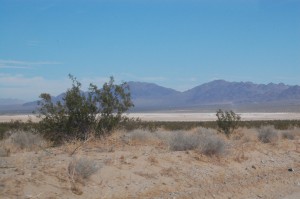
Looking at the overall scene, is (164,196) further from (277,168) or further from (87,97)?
(87,97)

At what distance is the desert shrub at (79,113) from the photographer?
19312 millimetres

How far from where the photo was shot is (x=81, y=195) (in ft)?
32.3

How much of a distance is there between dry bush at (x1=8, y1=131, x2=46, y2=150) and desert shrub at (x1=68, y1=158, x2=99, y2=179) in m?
5.95

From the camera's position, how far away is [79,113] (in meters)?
19.5

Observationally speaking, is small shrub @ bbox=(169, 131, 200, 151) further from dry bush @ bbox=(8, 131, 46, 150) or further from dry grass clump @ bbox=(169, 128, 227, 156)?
dry bush @ bbox=(8, 131, 46, 150)

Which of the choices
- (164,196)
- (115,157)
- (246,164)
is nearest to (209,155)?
(246,164)

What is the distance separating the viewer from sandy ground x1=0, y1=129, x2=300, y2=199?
1002cm

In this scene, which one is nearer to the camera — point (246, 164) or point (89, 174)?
point (89, 174)

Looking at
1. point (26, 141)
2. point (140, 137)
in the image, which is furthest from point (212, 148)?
point (26, 141)

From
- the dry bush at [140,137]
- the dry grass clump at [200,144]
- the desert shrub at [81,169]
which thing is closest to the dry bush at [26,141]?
the dry bush at [140,137]

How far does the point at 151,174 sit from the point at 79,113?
806cm

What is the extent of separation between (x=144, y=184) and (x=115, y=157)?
2225mm

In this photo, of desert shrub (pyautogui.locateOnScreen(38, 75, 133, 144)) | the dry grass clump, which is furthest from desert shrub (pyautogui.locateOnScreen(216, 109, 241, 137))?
the dry grass clump

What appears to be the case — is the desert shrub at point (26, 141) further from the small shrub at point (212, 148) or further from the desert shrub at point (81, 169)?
the desert shrub at point (81, 169)
